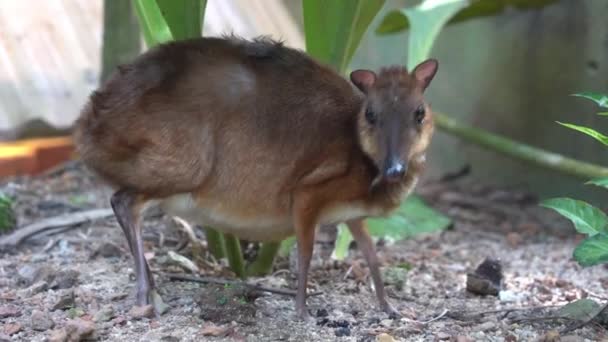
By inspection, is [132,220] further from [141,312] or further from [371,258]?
[371,258]

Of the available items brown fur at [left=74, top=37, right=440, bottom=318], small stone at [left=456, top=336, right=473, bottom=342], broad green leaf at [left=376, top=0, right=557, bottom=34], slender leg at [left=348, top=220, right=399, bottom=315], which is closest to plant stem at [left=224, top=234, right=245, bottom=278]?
brown fur at [left=74, top=37, right=440, bottom=318]

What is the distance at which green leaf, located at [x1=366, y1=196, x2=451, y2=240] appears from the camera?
189 inches

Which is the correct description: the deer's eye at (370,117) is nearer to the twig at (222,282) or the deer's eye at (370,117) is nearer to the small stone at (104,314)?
the twig at (222,282)

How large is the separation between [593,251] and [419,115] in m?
0.76

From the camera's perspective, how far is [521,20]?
21.1ft

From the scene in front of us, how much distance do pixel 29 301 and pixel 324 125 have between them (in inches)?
48.4

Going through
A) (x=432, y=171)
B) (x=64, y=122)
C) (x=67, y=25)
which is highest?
(x=67, y=25)

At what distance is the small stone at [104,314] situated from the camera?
10.1ft

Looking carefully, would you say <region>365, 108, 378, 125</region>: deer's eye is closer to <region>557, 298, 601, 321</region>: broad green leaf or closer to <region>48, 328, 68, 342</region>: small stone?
<region>557, 298, 601, 321</region>: broad green leaf

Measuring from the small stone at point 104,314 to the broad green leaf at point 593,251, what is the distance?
1515 mm

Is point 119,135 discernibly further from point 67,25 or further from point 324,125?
point 67,25

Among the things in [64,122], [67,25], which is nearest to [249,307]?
[64,122]

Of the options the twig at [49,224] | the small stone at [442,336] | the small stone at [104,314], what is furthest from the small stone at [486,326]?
the twig at [49,224]

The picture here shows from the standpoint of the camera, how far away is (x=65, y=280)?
3.50 metres
